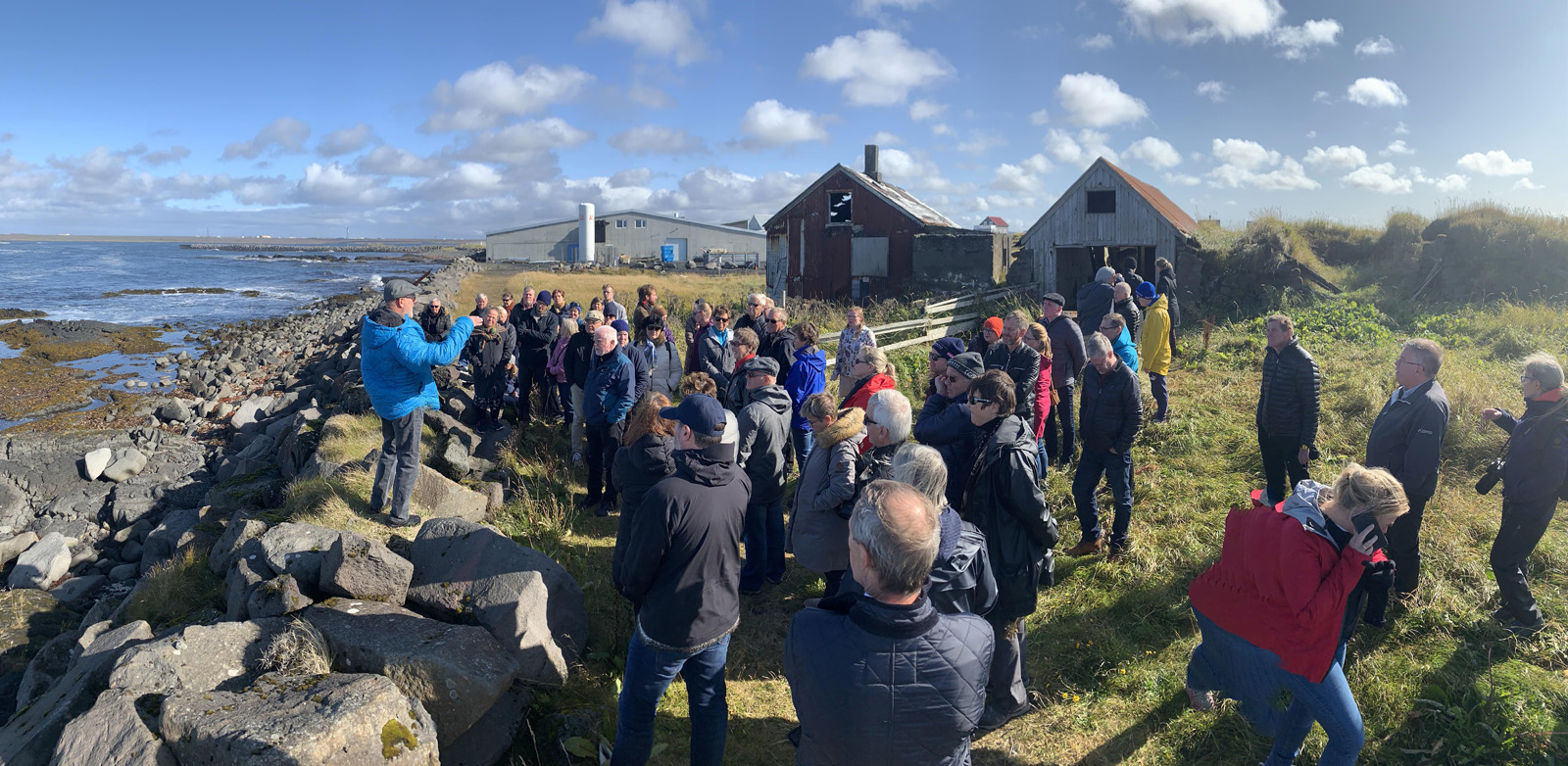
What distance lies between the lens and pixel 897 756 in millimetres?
2346

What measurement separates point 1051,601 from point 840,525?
7.42 ft

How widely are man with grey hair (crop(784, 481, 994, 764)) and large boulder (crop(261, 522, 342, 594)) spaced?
166 inches

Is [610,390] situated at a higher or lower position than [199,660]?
higher

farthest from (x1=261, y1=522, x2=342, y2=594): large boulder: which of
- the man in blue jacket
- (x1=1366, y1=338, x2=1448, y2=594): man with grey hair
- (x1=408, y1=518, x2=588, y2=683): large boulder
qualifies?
(x1=1366, y1=338, x2=1448, y2=594): man with grey hair

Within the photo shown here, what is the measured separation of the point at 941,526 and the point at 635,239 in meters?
58.1

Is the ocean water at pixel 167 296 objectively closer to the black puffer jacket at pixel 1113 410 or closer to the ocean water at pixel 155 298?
the ocean water at pixel 155 298

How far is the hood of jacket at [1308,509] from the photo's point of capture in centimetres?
331

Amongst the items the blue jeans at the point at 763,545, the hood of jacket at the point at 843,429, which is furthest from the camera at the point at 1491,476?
the blue jeans at the point at 763,545

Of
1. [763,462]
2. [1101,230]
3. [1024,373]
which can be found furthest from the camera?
[1101,230]

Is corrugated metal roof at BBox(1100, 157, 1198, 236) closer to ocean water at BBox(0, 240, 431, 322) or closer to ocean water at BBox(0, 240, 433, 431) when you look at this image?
ocean water at BBox(0, 240, 433, 431)

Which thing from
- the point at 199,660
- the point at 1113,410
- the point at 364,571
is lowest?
the point at 199,660

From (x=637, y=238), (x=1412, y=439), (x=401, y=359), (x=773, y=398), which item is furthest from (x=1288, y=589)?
(x=637, y=238)

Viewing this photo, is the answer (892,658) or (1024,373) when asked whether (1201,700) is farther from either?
(1024,373)

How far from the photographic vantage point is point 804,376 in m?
7.16
